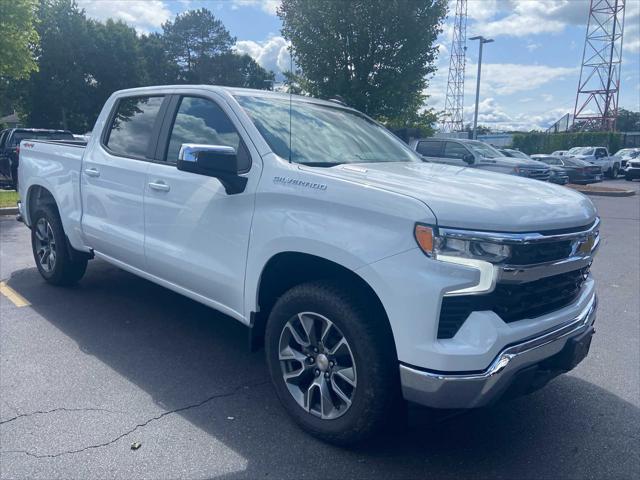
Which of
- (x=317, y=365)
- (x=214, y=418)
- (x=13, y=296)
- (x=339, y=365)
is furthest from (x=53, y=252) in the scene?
(x=339, y=365)

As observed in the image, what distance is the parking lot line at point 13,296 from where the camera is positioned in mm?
5418

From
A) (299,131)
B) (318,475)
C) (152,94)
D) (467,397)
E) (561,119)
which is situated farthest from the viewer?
(561,119)

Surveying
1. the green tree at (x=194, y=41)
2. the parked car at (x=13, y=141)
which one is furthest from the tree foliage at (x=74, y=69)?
the parked car at (x=13, y=141)

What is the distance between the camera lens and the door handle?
158 inches

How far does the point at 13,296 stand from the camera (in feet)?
18.5

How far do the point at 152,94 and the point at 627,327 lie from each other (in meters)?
4.60

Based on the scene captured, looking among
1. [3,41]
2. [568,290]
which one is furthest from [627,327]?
[3,41]

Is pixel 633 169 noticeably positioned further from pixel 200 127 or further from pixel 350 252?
pixel 350 252

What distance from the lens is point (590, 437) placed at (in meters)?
3.28

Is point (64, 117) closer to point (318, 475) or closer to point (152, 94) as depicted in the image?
point (152, 94)

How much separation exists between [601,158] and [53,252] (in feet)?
98.5

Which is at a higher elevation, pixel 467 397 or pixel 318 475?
pixel 467 397

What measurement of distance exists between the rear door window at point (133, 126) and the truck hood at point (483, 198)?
187 centimetres

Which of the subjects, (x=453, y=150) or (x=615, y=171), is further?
(x=615, y=171)
